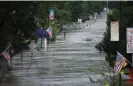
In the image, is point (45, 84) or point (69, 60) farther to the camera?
point (69, 60)

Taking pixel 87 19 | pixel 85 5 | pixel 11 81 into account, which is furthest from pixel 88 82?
pixel 87 19

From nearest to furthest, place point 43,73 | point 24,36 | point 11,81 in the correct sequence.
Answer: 1. point 11,81
2. point 24,36
3. point 43,73

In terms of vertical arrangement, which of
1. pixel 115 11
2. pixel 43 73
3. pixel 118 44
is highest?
pixel 115 11

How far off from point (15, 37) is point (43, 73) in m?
3.78

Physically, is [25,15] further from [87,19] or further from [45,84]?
[87,19]

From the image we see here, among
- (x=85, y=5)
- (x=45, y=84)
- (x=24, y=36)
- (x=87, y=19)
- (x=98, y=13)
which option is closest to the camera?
(x=45, y=84)

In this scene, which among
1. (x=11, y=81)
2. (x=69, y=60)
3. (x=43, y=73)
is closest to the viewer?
(x=11, y=81)

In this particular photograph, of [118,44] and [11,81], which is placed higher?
[118,44]

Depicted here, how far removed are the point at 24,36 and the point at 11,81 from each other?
332 centimetres

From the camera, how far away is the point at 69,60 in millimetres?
40594

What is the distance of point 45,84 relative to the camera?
83.2 feet

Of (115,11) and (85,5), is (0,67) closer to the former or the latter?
(115,11)

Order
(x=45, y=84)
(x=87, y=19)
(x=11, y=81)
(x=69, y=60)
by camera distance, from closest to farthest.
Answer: (x=45, y=84), (x=11, y=81), (x=69, y=60), (x=87, y=19)

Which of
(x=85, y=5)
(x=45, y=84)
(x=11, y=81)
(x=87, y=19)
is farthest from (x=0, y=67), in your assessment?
(x=87, y=19)
